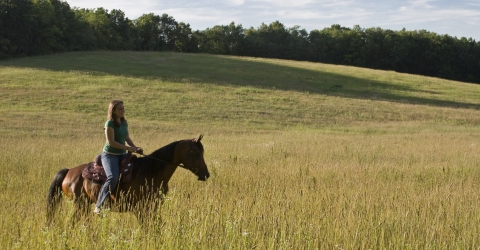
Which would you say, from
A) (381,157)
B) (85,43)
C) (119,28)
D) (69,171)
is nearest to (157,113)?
(381,157)

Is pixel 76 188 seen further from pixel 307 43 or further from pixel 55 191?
pixel 307 43

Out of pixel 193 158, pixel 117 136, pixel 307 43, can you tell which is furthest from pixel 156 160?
pixel 307 43

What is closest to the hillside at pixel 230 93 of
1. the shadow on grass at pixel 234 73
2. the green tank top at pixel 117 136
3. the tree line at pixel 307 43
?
the shadow on grass at pixel 234 73

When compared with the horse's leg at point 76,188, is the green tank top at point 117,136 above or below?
above

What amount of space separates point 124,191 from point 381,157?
9.59 metres

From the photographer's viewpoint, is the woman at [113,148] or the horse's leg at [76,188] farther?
the horse's leg at [76,188]

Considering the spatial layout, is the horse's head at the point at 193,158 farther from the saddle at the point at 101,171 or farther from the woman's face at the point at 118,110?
the woman's face at the point at 118,110

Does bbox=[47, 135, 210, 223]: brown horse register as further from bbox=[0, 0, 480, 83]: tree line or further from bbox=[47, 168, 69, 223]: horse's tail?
bbox=[0, 0, 480, 83]: tree line

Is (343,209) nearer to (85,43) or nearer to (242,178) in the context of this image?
(242,178)

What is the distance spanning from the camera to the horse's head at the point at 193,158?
7.56 metres

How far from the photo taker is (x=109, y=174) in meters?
7.21

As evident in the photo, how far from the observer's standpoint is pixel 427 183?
10.5 meters

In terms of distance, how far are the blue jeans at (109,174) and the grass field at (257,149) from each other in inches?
14.9

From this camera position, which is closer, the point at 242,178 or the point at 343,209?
the point at 343,209
